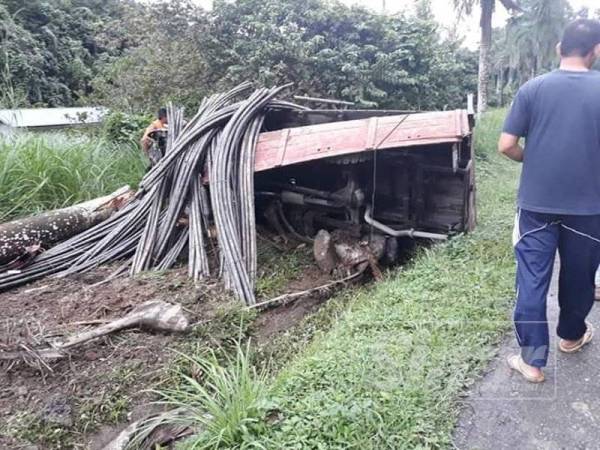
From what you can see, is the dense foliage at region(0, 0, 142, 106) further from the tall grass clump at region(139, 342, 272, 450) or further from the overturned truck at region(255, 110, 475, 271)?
the tall grass clump at region(139, 342, 272, 450)

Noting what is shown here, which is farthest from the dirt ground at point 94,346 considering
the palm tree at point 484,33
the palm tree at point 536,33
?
the palm tree at point 536,33

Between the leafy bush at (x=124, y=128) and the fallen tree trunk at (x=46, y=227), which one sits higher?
the leafy bush at (x=124, y=128)

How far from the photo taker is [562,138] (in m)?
2.08

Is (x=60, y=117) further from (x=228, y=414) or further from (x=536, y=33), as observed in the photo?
(x=536, y=33)

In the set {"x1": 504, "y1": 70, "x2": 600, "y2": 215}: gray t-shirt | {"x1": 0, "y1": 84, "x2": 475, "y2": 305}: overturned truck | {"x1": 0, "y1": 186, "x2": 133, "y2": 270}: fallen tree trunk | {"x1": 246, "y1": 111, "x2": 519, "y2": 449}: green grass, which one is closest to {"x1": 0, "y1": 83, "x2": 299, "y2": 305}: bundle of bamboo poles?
{"x1": 0, "y1": 84, "x2": 475, "y2": 305}: overturned truck

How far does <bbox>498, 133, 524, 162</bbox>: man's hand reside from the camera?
2243mm

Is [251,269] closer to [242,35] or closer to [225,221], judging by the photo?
[225,221]

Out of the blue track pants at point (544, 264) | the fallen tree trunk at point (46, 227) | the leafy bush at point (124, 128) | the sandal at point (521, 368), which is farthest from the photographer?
the leafy bush at point (124, 128)

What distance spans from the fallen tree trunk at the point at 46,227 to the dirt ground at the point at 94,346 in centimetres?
47

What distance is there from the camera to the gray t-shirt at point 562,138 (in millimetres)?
2045

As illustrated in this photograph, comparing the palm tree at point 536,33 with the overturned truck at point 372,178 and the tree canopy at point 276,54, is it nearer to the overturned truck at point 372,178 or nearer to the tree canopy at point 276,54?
the tree canopy at point 276,54

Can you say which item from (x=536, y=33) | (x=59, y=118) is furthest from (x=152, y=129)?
(x=536, y=33)

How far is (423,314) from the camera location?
10.1ft

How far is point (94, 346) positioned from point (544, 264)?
2860 mm
